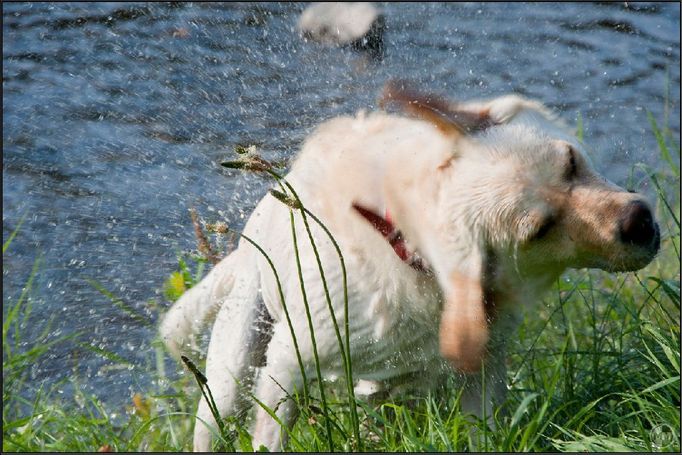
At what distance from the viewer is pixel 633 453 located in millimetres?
3150

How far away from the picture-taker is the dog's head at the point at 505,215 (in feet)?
9.64

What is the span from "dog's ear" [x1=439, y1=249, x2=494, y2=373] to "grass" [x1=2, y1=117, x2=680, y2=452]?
26cm

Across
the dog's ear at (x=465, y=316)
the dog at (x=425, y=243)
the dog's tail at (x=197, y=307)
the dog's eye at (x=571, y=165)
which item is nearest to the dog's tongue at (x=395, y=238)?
the dog at (x=425, y=243)

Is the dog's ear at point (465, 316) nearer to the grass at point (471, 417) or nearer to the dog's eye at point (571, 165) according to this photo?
the grass at point (471, 417)

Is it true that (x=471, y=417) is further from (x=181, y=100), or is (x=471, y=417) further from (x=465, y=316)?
(x=181, y=100)

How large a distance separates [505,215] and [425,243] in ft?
0.99

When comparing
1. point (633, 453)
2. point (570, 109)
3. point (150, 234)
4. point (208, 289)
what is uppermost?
point (570, 109)

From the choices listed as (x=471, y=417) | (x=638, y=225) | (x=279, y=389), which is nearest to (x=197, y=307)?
(x=279, y=389)

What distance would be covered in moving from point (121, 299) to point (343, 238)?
7.24 feet

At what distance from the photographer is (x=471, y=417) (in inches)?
141

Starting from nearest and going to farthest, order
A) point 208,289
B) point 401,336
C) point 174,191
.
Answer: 1. point 401,336
2. point 208,289
3. point 174,191

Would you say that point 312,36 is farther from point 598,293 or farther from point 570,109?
point 598,293

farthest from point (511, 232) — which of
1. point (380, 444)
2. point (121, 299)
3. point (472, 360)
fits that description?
point (121, 299)

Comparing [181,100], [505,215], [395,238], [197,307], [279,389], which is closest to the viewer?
[505,215]
